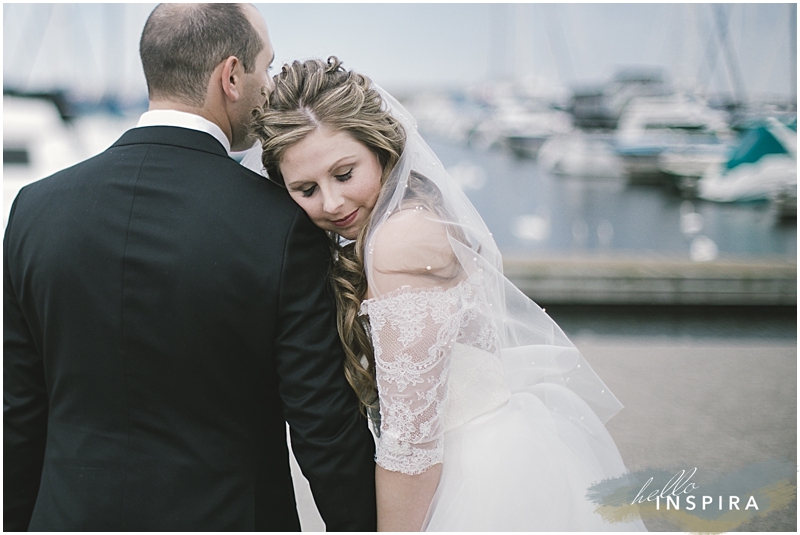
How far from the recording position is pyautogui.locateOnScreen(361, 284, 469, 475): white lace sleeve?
1337mm

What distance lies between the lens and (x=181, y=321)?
1.26 meters

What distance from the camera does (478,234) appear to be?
1542 mm

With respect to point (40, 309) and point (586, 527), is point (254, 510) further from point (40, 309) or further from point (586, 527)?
point (586, 527)

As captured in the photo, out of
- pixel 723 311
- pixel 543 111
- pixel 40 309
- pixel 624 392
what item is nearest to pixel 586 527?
pixel 40 309

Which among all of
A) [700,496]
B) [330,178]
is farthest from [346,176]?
[700,496]

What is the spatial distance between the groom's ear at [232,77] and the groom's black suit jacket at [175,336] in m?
0.14

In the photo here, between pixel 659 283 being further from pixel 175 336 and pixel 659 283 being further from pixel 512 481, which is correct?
pixel 175 336

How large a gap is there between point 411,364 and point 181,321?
0.45 m

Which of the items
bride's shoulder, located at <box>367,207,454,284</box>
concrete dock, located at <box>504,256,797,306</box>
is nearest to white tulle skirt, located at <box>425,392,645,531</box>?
bride's shoulder, located at <box>367,207,454,284</box>

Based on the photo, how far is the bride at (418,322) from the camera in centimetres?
135

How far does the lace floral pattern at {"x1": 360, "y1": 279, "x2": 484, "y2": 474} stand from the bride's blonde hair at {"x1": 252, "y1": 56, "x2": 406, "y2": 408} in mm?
63

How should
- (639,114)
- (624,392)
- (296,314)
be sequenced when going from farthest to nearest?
(639,114)
(624,392)
(296,314)

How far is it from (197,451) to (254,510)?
0.19m

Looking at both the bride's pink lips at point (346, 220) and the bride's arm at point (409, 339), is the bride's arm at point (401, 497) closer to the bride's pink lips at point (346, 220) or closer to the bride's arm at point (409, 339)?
the bride's arm at point (409, 339)
